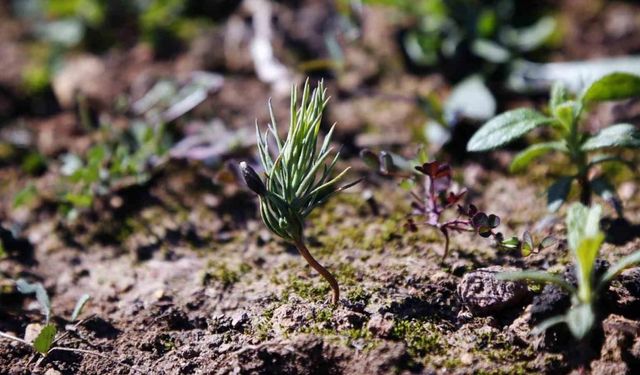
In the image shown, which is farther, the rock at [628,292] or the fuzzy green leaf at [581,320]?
the rock at [628,292]

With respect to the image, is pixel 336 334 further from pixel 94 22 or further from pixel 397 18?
pixel 94 22

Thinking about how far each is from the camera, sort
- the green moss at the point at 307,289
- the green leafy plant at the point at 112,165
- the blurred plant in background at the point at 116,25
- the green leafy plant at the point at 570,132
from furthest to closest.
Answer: the blurred plant in background at the point at 116,25, the green leafy plant at the point at 112,165, the green leafy plant at the point at 570,132, the green moss at the point at 307,289

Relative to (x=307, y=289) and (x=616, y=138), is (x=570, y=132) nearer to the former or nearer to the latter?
(x=616, y=138)

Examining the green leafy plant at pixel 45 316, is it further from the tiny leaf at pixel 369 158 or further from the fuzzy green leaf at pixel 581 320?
the fuzzy green leaf at pixel 581 320

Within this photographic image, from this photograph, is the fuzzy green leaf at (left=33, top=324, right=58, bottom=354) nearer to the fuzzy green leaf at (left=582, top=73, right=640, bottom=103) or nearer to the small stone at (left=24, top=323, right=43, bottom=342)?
the small stone at (left=24, top=323, right=43, bottom=342)

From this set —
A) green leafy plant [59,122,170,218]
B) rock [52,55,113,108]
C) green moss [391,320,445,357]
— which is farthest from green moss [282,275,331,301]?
rock [52,55,113,108]

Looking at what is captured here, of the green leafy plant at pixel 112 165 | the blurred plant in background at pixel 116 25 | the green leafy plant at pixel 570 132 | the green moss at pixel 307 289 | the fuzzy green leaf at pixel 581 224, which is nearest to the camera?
the fuzzy green leaf at pixel 581 224

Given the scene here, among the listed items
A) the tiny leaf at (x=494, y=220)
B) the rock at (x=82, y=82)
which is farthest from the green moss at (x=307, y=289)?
the rock at (x=82, y=82)
